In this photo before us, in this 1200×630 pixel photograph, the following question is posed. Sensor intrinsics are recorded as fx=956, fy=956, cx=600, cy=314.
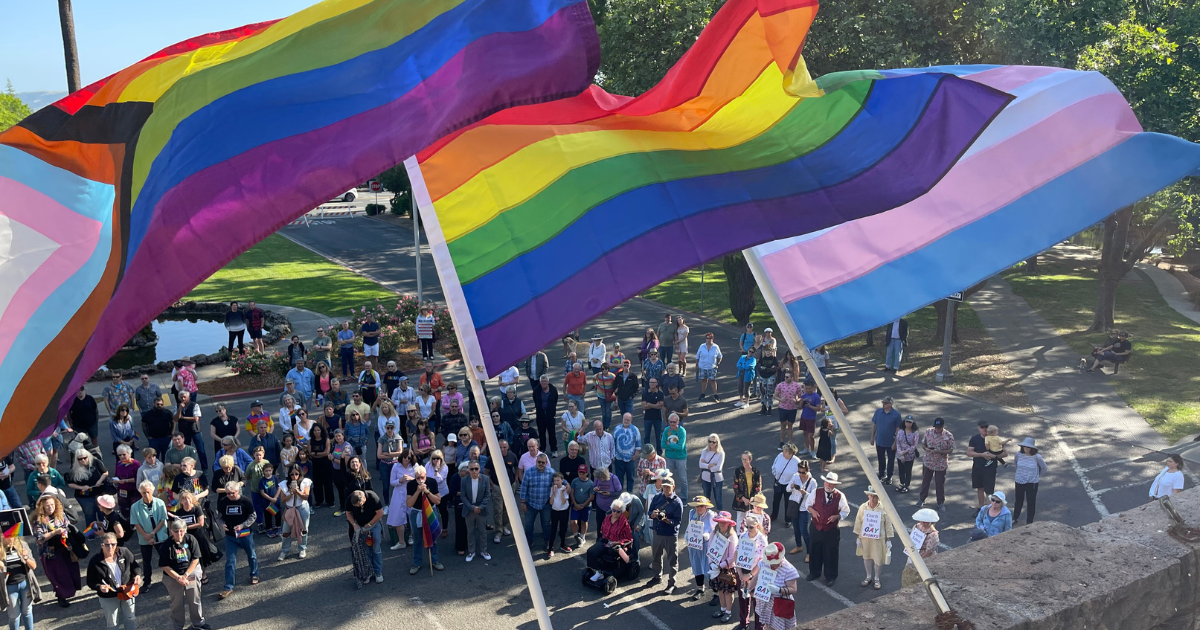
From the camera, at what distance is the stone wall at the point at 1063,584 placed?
5.80 m

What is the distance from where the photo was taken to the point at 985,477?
15.6 metres

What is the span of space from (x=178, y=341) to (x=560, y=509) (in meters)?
20.6

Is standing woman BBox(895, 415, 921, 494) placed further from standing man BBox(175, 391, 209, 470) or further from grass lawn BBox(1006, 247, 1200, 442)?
standing man BBox(175, 391, 209, 470)

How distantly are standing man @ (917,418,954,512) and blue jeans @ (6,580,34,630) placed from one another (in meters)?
13.1

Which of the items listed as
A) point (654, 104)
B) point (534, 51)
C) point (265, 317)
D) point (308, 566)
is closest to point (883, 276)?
point (654, 104)

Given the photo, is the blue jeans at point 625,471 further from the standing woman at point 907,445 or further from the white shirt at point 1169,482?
the white shirt at point 1169,482

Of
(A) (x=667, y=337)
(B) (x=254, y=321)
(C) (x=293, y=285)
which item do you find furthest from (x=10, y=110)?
(A) (x=667, y=337)

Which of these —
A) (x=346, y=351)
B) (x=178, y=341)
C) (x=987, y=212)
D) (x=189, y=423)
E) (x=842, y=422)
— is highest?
(x=987, y=212)

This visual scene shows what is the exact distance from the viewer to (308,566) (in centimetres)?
1389

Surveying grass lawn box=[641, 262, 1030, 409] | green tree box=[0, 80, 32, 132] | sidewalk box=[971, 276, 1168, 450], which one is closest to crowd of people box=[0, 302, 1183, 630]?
sidewalk box=[971, 276, 1168, 450]

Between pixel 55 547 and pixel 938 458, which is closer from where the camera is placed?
pixel 55 547

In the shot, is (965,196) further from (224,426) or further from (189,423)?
(189,423)

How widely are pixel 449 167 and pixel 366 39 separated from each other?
0.86 m

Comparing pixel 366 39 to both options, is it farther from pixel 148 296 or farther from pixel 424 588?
pixel 424 588
